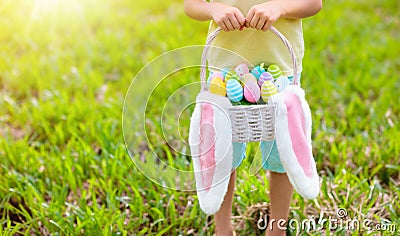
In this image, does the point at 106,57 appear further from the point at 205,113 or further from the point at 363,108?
the point at 205,113

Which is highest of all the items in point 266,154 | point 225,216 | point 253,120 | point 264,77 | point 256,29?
point 256,29

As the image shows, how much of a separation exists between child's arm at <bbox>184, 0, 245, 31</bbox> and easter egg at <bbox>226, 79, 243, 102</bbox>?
0.14 meters

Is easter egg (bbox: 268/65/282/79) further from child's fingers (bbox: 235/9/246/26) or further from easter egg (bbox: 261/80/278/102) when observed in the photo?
child's fingers (bbox: 235/9/246/26)

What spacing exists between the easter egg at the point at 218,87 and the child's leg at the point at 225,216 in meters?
0.39

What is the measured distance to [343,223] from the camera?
1.93 meters

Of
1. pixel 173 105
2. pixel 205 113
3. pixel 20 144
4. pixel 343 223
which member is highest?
pixel 205 113

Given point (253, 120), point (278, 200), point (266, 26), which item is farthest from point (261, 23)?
point (278, 200)

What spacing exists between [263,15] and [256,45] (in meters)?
A: 0.14

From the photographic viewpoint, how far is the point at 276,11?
4.90ft

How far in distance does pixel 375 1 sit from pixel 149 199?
340cm

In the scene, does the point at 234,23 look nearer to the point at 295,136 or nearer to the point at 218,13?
the point at 218,13

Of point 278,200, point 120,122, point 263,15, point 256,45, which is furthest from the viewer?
point 120,122

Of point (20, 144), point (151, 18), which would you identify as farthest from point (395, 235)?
point (151, 18)

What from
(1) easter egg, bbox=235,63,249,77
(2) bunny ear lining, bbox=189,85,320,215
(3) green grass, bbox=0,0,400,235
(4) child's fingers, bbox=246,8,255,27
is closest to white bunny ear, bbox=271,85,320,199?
(2) bunny ear lining, bbox=189,85,320,215
